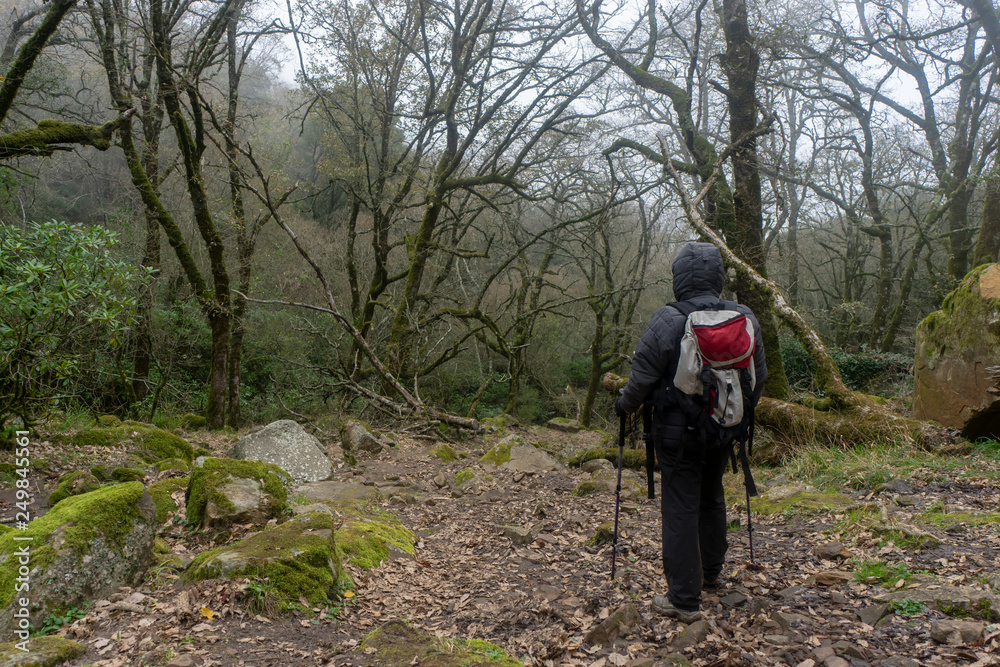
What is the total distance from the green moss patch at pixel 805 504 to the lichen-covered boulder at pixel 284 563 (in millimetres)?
3688

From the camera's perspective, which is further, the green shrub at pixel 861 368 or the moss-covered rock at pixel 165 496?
the green shrub at pixel 861 368

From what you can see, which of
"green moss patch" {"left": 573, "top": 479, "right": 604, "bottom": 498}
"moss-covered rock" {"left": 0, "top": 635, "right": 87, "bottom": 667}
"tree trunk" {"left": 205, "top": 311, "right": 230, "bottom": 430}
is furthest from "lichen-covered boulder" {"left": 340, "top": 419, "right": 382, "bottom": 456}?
"moss-covered rock" {"left": 0, "top": 635, "right": 87, "bottom": 667}

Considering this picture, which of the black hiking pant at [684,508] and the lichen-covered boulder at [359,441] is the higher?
the black hiking pant at [684,508]

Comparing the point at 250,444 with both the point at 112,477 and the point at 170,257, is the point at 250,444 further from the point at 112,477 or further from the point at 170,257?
the point at 170,257

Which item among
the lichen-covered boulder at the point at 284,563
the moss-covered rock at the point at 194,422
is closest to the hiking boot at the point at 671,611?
the lichen-covered boulder at the point at 284,563

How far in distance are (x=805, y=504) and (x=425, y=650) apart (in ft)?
11.9

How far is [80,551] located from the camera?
10.5ft

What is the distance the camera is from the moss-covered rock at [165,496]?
4586mm

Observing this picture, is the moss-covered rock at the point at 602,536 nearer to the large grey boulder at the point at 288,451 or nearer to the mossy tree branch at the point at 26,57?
the large grey boulder at the point at 288,451

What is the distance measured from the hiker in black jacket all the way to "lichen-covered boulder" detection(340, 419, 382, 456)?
6178mm

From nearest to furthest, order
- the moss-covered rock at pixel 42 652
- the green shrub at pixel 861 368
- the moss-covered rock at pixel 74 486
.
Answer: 1. the moss-covered rock at pixel 42 652
2. the moss-covered rock at pixel 74 486
3. the green shrub at pixel 861 368

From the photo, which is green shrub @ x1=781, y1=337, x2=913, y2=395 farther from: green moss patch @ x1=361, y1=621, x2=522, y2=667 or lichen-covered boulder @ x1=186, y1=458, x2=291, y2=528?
green moss patch @ x1=361, y1=621, x2=522, y2=667

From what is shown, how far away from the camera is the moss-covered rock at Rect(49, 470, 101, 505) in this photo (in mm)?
4586

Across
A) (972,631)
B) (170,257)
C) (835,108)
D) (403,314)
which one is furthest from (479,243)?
(972,631)
